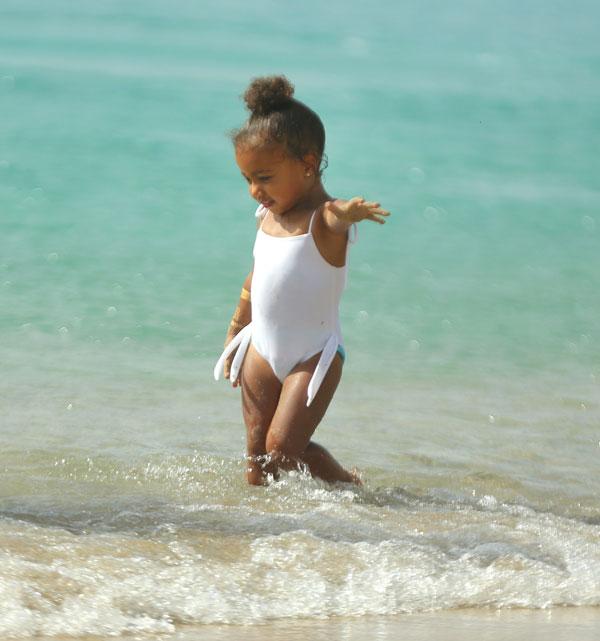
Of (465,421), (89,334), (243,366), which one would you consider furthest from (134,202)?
(243,366)

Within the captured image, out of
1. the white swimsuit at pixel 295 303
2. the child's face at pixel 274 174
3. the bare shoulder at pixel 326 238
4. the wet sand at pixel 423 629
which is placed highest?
the child's face at pixel 274 174

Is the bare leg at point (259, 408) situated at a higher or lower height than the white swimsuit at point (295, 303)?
lower

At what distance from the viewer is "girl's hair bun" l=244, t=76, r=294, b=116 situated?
11.4 ft

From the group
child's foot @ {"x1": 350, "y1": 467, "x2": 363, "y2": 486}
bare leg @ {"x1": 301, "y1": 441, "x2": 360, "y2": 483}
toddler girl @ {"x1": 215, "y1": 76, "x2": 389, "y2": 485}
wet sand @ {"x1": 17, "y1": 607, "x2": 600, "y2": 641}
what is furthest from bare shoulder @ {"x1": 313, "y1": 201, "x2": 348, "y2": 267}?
wet sand @ {"x1": 17, "y1": 607, "x2": 600, "y2": 641}

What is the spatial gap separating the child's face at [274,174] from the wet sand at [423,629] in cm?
136

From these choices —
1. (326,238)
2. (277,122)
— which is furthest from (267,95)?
(326,238)

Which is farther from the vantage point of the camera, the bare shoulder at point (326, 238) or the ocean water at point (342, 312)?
the bare shoulder at point (326, 238)

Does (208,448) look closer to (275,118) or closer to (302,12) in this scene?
(275,118)

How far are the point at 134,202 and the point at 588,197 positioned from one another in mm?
3897

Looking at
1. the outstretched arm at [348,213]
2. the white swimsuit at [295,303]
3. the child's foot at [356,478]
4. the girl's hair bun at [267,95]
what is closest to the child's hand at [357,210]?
the outstretched arm at [348,213]

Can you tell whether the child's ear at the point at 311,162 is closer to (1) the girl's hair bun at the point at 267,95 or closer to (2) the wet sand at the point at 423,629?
(1) the girl's hair bun at the point at 267,95

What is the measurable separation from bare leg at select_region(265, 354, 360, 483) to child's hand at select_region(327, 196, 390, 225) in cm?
46

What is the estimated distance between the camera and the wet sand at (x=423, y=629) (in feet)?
7.88

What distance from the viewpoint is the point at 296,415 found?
3.46 meters
